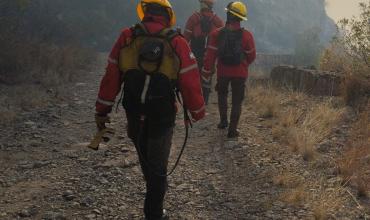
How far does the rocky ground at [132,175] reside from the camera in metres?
4.54

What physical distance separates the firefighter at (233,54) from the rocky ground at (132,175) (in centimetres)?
77

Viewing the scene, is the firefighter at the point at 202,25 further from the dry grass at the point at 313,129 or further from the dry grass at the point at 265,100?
the dry grass at the point at 313,129

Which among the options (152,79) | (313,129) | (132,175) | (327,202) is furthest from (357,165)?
(152,79)

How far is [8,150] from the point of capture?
6266 millimetres

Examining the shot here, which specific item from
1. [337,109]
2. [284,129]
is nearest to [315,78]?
[337,109]

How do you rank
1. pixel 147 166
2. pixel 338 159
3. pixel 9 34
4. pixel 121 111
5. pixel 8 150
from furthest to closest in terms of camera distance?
1. pixel 9 34
2. pixel 121 111
3. pixel 8 150
4. pixel 338 159
5. pixel 147 166

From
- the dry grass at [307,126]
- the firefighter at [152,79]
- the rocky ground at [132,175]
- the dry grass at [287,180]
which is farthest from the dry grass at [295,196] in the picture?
the firefighter at [152,79]

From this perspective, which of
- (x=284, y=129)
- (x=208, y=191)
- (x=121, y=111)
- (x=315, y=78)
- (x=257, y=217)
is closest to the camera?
(x=257, y=217)

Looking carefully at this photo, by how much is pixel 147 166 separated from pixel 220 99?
375 cm

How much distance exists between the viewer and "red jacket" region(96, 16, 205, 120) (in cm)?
366

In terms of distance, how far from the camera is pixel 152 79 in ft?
11.9

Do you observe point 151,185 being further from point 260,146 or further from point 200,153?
point 260,146

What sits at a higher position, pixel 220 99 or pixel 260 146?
pixel 220 99

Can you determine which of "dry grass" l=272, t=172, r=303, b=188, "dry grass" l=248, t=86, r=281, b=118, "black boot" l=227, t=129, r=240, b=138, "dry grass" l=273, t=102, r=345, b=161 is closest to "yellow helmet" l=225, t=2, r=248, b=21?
"black boot" l=227, t=129, r=240, b=138
